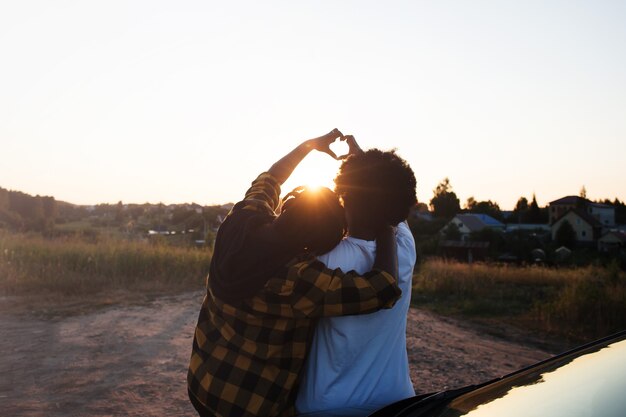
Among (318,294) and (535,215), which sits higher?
(535,215)

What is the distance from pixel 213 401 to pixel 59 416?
3361 mm

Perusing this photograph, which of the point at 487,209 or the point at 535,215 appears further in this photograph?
the point at 487,209

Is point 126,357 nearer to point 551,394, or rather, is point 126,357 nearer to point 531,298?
point 551,394

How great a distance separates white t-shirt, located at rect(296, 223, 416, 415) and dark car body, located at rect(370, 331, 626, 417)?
91 millimetres

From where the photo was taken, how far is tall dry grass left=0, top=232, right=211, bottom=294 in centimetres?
1112

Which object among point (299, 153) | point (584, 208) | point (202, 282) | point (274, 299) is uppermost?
point (584, 208)

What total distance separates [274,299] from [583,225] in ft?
268

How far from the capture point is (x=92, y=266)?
12266 millimetres

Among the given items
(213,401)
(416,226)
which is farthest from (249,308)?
(416,226)

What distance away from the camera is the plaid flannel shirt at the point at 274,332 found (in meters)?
1.83

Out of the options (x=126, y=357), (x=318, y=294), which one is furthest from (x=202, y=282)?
(x=318, y=294)

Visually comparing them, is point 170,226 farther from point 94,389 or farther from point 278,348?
point 278,348

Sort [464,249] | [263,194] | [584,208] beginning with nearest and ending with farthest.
→ [263,194]
[464,249]
[584,208]

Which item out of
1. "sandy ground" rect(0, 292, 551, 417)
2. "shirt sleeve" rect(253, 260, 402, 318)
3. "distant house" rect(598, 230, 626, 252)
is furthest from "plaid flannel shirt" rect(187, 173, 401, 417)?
"distant house" rect(598, 230, 626, 252)
